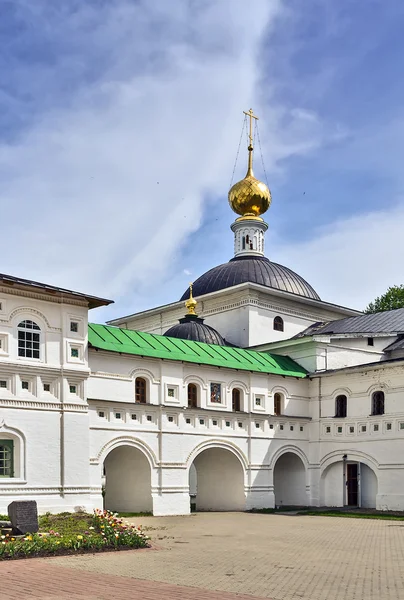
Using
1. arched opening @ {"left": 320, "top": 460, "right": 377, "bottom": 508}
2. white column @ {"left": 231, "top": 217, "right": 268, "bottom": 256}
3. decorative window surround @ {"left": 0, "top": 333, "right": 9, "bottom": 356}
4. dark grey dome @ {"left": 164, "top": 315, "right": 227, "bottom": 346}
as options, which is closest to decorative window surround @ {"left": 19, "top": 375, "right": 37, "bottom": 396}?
decorative window surround @ {"left": 0, "top": 333, "right": 9, "bottom": 356}

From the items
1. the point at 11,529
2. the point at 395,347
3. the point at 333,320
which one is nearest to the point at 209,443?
the point at 395,347

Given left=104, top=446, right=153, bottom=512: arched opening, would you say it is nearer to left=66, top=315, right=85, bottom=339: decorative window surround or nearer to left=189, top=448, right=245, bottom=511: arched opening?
left=189, top=448, right=245, bottom=511: arched opening

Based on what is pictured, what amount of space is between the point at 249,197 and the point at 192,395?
14.0 metres

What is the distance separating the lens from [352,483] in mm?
24500

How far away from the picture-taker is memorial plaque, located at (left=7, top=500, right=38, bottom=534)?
12.7 m

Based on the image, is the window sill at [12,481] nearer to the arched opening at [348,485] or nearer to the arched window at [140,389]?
the arched window at [140,389]

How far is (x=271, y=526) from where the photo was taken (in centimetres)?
1756

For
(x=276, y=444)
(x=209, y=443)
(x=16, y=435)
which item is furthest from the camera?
(x=276, y=444)

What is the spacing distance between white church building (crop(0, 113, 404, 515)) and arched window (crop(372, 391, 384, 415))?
39mm

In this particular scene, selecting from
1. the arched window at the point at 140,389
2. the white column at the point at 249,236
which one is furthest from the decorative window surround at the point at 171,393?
the white column at the point at 249,236

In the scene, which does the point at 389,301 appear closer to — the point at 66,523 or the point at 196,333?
the point at 196,333

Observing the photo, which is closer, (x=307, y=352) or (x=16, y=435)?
(x=16, y=435)

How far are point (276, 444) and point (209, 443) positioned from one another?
9.59 feet

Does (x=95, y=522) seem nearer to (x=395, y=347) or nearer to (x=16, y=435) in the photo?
(x=16, y=435)
